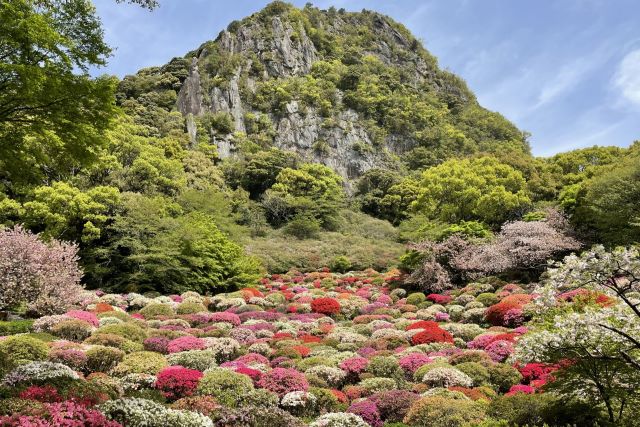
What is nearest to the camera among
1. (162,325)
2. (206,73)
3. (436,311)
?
(162,325)

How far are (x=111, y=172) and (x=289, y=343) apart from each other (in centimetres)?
2265

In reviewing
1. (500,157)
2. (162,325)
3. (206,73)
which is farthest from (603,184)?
(206,73)

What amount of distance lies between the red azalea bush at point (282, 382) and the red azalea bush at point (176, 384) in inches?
65.7

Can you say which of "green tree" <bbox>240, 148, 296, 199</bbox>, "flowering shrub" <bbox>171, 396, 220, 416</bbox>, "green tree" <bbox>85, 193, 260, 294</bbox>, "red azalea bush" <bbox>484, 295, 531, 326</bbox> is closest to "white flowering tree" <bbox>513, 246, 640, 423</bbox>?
"flowering shrub" <bbox>171, 396, 220, 416</bbox>

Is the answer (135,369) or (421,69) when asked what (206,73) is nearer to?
(421,69)

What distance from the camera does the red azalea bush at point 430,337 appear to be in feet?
50.6

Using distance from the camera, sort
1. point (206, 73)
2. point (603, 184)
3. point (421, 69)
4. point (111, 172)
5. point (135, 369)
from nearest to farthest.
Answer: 1. point (135, 369)
2. point (603, 184)
3. point (111, 172)
4. point (206, 73)
5. point (421, 69)

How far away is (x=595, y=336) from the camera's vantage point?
6184mm

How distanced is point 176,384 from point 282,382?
95.6 inches

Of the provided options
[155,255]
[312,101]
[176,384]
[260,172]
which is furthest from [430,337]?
[312,101]

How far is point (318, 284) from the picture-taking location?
106ft

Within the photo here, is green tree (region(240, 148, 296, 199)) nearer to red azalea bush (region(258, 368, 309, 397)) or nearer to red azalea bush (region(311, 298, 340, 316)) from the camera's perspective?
red azalea bush (region(311, 298, 340, 316))

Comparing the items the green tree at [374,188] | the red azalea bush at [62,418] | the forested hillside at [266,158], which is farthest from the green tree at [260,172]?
the red azalea bush at [62,418]

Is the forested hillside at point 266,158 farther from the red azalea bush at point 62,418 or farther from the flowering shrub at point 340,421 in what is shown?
the flowering shrub at point 340,421
